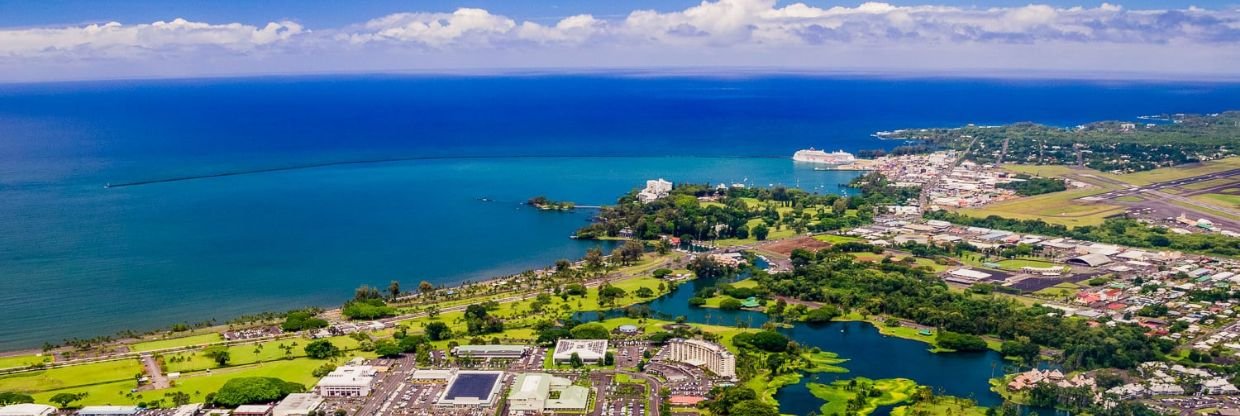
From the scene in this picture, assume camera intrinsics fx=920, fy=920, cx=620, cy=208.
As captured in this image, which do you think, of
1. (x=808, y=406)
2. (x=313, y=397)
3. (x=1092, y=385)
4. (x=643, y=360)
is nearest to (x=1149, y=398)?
(x=1092, y=385)

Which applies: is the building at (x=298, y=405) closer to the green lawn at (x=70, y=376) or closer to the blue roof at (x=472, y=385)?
the blue roof at (x=472, y=385)

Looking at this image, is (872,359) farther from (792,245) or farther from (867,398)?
(792,245)

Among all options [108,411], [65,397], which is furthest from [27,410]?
[108,411]

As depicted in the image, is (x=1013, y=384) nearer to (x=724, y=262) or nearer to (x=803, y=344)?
(x=803, y=344)

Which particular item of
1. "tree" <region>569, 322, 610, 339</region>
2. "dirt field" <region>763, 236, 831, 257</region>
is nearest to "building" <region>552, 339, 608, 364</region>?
"tree" <region>569, 322, 610, 339</region>

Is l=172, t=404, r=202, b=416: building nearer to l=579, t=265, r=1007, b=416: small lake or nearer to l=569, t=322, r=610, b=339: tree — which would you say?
l=569, t=322, r=610, b=339: tree
